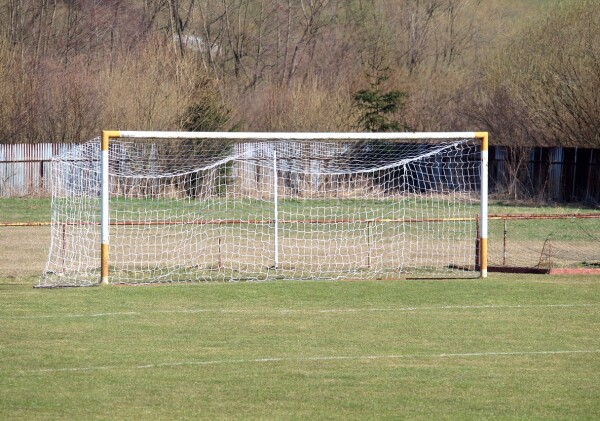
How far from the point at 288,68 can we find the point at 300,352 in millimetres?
55076

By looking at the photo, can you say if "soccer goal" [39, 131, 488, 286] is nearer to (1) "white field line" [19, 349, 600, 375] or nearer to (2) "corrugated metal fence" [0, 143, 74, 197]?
(1) "white field line" [19, 349, 600, 375]

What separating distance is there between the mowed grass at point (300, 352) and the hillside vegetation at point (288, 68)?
2693 cm

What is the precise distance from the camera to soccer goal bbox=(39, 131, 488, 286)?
748 inches

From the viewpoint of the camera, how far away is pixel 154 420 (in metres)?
8.34

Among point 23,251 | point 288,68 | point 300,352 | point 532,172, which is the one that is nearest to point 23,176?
point 23,251

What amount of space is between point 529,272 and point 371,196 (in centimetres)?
876

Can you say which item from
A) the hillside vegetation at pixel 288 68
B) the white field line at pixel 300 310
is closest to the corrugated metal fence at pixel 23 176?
the hillside vegetation at pixel 288 68

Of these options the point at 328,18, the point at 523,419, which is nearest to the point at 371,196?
the point at 523,419

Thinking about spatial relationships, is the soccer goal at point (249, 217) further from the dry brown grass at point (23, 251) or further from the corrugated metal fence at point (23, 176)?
the corrugated metal fence at point (23, 176)

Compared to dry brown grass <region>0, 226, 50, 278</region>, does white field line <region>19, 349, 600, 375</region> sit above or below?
below

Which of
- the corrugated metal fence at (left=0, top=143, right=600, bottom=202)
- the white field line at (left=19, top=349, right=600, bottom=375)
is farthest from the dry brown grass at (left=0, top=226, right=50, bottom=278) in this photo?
the corrugated metal fence at (left=0, top=143, right=600, bottom=202)

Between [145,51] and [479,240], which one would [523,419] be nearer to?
[479,240]

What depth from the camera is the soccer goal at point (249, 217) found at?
19000 millimetres

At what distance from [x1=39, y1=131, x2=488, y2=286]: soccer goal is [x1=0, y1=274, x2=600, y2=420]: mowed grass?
91.6 inches
